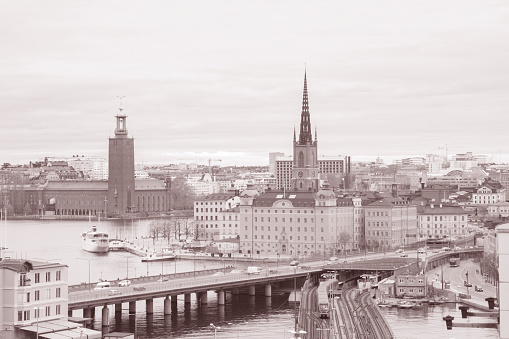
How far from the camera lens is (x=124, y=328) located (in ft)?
126

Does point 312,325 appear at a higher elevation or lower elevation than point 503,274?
lower

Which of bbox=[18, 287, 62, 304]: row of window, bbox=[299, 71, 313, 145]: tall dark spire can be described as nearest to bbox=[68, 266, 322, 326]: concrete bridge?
bbox=[18, 287, 62, 304]: row of window

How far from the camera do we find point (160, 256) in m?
65.8

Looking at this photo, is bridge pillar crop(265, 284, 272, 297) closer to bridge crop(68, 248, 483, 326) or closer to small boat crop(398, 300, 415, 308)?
bridge crop(68, 248, 483, 326)

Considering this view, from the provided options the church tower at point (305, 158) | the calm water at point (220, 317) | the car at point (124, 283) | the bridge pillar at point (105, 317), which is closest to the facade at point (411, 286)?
the calm water at point (220, 317)

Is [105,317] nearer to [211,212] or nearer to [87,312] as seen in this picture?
[87,312]

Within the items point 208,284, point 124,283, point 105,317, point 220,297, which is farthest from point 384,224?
point 105,317

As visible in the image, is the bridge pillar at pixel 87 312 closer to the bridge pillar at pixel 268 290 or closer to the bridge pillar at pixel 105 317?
the bridge pillar at pixel 105 317

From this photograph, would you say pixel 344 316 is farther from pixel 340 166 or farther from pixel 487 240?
pixel 340 166

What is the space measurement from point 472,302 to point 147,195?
84.9 metres

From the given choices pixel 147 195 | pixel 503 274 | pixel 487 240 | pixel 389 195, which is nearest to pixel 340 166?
pixel 147 195

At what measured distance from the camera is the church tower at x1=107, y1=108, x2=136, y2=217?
120312 mm

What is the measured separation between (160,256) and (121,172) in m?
55.5

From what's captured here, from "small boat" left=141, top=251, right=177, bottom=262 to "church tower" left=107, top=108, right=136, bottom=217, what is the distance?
175 ft
